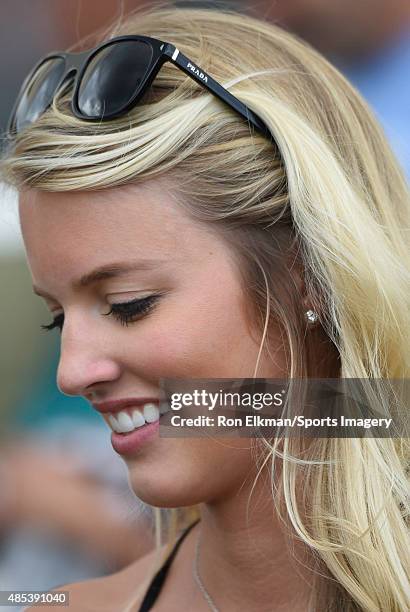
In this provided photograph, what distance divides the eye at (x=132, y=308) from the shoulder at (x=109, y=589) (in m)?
0.55

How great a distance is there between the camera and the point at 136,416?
125cm

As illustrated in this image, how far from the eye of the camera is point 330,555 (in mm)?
1184

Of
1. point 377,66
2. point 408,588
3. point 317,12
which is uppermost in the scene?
point 317,12

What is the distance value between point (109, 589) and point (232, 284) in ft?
2.26

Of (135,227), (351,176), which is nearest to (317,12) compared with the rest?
(351,176)

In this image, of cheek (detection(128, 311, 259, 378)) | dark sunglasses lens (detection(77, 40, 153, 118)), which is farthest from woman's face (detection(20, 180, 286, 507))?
dark sunglasses lens (detection(77, 40, 153, 118))

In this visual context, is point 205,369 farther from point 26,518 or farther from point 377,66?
point 377,66

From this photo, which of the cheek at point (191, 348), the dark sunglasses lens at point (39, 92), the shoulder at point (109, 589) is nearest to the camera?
the cheek at point (191, 348)

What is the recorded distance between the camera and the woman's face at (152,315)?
1.19m

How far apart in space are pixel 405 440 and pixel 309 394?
0.16 m

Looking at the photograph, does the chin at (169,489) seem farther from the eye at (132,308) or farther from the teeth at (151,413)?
the eye at (132,308)

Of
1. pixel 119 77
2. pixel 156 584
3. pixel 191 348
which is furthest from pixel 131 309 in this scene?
pixel 156 584

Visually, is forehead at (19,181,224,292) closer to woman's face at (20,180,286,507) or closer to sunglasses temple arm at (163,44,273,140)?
woman's face at (20,180,286,507)

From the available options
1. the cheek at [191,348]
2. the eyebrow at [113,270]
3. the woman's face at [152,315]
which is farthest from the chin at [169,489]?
the eyebrow at [113,270]
